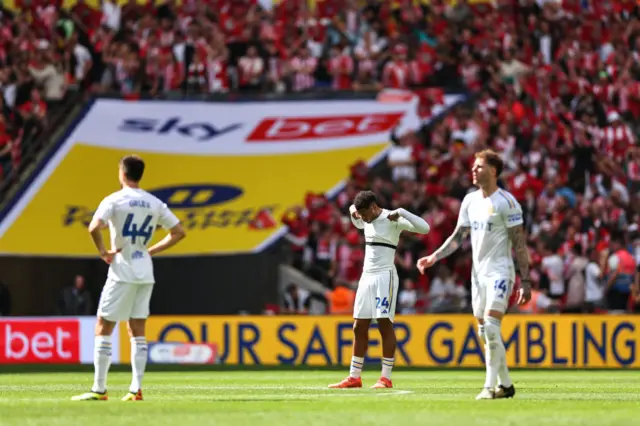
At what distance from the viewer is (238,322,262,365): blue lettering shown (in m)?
25.9

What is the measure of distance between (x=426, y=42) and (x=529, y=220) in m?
6.81

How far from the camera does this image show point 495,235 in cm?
1278

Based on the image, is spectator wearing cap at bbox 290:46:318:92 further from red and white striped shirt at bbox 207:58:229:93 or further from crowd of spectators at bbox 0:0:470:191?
red and white striped shirt at bbox 207:58:229:93

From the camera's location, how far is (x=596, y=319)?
25.1 meters

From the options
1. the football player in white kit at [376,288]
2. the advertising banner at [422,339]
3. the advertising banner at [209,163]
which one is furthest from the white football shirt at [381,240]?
the advertising banner at [209,163]

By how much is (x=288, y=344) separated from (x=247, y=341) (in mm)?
787

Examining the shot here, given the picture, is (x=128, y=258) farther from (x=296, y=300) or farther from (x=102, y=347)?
(x=296, y=300)

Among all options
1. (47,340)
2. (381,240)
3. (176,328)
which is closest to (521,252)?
(381,240)

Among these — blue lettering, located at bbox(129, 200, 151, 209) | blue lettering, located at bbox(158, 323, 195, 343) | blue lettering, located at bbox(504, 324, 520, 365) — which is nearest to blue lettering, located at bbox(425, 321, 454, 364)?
blue lettering, located at bbox(504, 324, 520, 365)

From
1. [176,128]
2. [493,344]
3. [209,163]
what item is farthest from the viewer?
[176,128]

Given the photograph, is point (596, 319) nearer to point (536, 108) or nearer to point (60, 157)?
point (536, 108)

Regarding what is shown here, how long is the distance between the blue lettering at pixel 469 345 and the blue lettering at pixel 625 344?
2401mm

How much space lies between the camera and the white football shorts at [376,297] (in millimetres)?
15453

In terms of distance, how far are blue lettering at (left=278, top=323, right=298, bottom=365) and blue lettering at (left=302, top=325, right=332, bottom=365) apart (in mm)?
193
